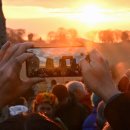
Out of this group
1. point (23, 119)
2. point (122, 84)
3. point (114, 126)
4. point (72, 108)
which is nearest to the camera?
point (114, 126)

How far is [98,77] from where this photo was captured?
2035mm

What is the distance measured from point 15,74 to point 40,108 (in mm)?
3553

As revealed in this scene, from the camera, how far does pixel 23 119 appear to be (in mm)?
2090

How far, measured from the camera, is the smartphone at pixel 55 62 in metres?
2.39

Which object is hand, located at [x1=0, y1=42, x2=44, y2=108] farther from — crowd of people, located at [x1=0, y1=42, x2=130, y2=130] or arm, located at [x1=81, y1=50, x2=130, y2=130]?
arm, located at [x1=81, y1=50, x2=130, y2=130]

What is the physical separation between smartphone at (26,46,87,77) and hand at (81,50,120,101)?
1.07 feet

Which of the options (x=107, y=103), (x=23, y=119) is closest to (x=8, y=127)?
(x=23, y=119)

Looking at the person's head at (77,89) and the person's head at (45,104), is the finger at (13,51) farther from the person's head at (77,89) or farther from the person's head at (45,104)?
the person's head at (77,89)

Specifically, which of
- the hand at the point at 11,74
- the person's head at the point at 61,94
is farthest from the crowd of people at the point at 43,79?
the person's head at the point at 61,94

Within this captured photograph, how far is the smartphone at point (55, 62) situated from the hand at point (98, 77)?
12.9 inches

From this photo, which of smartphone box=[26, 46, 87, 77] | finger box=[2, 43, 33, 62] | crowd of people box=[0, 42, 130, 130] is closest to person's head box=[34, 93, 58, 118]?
smartphone box=[26, 46, 87, 77]

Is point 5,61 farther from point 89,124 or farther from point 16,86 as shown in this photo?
point 89,124

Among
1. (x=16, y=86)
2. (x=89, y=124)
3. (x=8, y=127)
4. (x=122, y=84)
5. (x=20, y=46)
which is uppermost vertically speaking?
(x=20, y=46)

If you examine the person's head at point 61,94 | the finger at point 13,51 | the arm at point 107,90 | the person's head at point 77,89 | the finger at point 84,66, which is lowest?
the person's head at point 77,89
